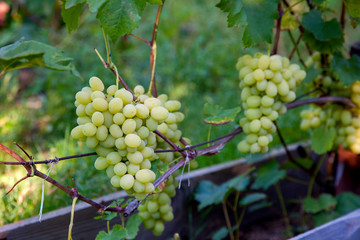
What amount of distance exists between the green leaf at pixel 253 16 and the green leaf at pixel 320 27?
24cm

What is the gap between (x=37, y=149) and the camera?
1.98 meters

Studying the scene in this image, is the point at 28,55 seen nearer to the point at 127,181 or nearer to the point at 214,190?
the point at 127,181

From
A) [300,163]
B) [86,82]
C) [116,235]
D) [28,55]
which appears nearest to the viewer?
[116,235]

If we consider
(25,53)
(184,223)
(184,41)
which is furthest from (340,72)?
(184,41)

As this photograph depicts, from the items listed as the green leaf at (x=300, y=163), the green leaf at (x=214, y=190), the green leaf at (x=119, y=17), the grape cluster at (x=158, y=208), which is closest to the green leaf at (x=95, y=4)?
the green leaf at (x=119, y=17)

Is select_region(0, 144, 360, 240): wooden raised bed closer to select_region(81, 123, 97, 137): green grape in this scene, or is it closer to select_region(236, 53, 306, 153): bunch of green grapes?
select_region(236, 53, 306, 153): bunch of green grapes

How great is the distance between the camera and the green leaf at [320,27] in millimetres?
1086

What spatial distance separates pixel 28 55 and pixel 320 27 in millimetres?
798

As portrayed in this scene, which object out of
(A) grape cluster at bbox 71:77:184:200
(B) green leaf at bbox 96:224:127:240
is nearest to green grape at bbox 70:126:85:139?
(A) grape cluster at bbox 71:77:184:200

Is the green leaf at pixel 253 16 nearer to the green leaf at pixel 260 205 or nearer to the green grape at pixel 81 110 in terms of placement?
the green grape at pixel 81 110

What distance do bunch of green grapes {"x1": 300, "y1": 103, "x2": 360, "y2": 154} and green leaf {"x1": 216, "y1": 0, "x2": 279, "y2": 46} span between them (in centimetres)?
49

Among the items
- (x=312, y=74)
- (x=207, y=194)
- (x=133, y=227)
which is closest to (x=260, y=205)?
(x=207, y=194)

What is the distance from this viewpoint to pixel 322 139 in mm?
1244

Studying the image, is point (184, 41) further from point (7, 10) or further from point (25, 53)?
point (25, 53)
